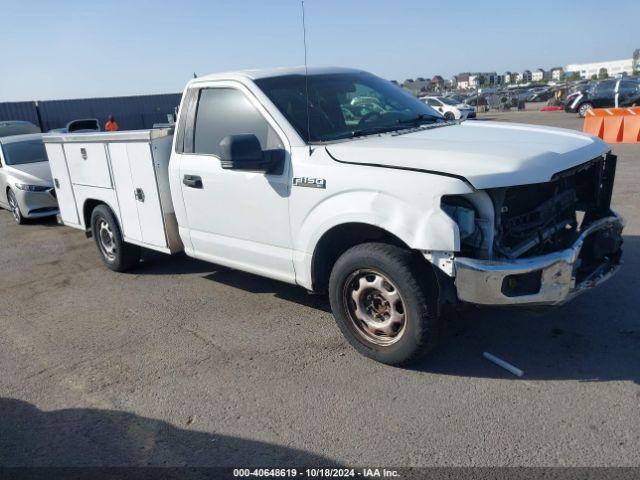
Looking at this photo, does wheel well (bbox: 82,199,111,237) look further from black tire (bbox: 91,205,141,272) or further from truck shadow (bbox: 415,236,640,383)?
truck shadow (bbox: 415,236,640,383)

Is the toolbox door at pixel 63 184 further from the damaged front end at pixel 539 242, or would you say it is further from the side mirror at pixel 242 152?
the damaged front end at pixel 539 242

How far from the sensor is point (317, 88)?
15.8 feet

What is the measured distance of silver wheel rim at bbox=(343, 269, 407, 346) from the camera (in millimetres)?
3770

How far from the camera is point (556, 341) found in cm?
412

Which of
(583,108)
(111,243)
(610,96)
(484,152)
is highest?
(484,152)

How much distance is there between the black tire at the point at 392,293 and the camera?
3.59 meters

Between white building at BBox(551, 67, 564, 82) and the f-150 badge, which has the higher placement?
the f-150 badge

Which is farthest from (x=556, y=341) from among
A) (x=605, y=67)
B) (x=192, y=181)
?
(x=605, y=67)

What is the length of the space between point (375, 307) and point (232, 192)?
1565 mm

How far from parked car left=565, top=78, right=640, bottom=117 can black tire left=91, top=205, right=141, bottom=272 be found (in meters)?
22.7

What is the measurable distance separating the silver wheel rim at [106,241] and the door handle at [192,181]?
1.98m

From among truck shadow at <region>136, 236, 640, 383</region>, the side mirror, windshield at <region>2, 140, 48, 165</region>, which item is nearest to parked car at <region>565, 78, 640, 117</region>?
windshield at <region>2, 140, 48, 165</region>

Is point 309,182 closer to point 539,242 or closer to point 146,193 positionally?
point 539,242

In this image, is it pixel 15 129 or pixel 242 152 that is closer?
pixel 242 152
